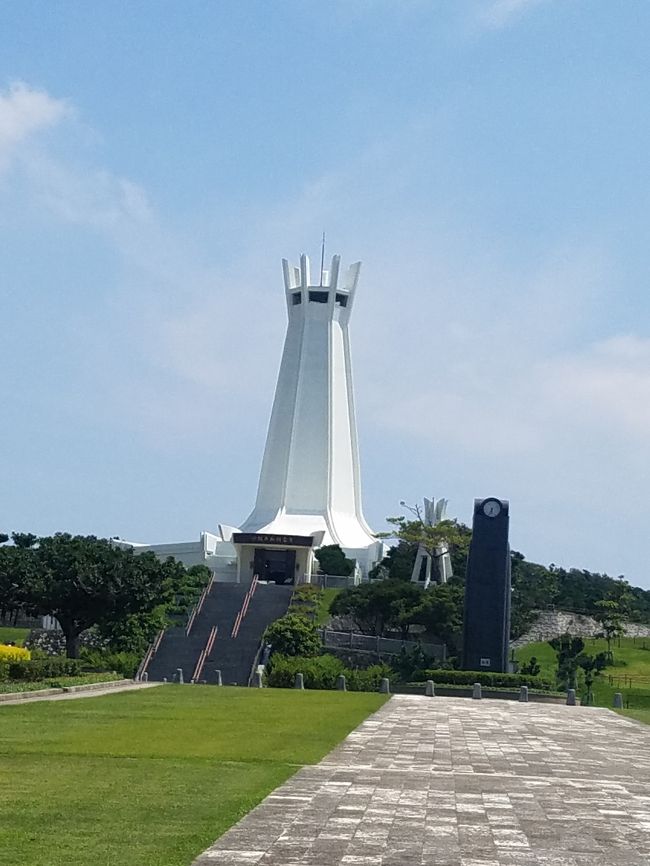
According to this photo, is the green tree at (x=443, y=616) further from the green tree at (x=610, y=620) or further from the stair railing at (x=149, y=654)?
the stair railing at (x=149, y=654)

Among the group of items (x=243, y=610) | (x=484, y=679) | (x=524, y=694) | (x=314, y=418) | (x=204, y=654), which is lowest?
(x=524, y=694)

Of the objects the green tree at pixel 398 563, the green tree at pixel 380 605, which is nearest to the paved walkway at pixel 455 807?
the green tree at pixel 380 605

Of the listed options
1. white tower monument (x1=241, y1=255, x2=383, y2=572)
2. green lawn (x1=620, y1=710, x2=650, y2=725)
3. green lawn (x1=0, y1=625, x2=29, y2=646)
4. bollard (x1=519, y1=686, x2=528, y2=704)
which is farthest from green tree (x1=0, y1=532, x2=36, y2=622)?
white tower monument (x1=241, y1=255, x2=383, y2=572)

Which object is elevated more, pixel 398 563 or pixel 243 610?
pixel 398 563

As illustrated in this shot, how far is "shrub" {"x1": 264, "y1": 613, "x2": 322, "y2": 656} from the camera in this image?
34.3m

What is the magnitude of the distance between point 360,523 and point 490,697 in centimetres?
3564

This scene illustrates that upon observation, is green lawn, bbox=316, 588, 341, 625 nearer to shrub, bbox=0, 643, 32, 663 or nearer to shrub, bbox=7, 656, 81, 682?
shrub, bbox=0, 643, 32, 663

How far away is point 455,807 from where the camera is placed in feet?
27.5

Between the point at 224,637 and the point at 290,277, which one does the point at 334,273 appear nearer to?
the point at 290,277

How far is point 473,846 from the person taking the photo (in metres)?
6.80

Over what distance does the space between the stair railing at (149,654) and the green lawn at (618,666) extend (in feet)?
40.1

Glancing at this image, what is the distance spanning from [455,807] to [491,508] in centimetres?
2366

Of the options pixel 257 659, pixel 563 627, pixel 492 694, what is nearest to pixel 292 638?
pixel 257 659

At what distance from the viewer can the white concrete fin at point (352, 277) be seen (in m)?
64.1
